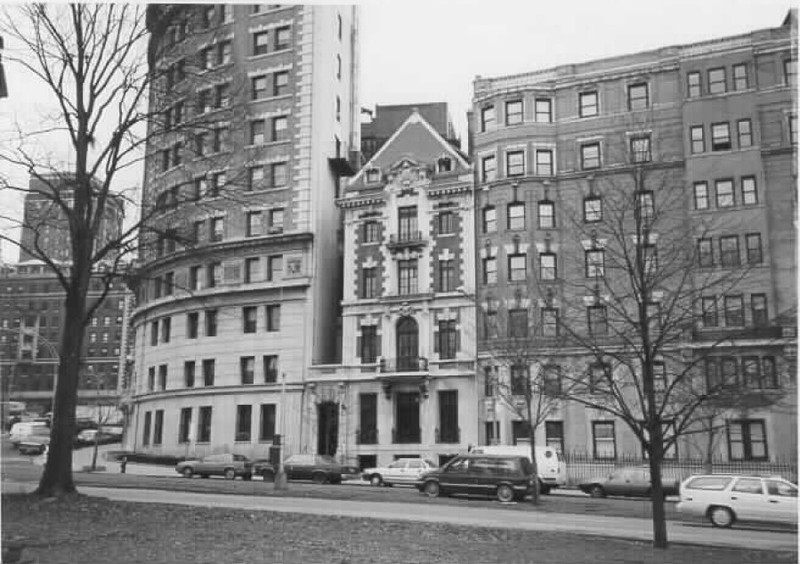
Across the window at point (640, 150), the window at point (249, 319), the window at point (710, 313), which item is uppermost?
the window at point (249, 319)

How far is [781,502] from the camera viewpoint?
67.6 feet

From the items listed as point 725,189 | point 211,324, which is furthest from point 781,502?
point 211,324

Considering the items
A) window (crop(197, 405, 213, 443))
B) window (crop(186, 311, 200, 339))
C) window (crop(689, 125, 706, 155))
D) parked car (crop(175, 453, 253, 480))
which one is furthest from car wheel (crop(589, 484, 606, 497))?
window (crop(186, 311, 200, 339))

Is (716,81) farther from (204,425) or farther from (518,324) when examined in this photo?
(204,425)

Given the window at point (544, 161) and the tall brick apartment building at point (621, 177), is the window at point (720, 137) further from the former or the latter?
the window at point (544, 161)

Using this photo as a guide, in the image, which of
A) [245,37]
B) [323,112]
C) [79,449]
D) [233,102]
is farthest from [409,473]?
[79,449]

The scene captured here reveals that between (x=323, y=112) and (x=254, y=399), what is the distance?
1871cm

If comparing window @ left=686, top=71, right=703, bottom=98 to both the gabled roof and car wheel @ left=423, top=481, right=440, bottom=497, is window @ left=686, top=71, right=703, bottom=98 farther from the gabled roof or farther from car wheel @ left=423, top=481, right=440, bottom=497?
car wheel @ left=423, top=481, right=440, bottom=497

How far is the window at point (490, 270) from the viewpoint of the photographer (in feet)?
142

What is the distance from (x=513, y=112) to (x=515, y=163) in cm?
300

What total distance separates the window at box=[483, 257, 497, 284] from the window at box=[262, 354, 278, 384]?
45.1 feet

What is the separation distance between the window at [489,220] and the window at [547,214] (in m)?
2.54

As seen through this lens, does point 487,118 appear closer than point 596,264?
No

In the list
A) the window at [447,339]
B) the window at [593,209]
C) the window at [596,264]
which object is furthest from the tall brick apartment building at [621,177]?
the window at [596,264]
